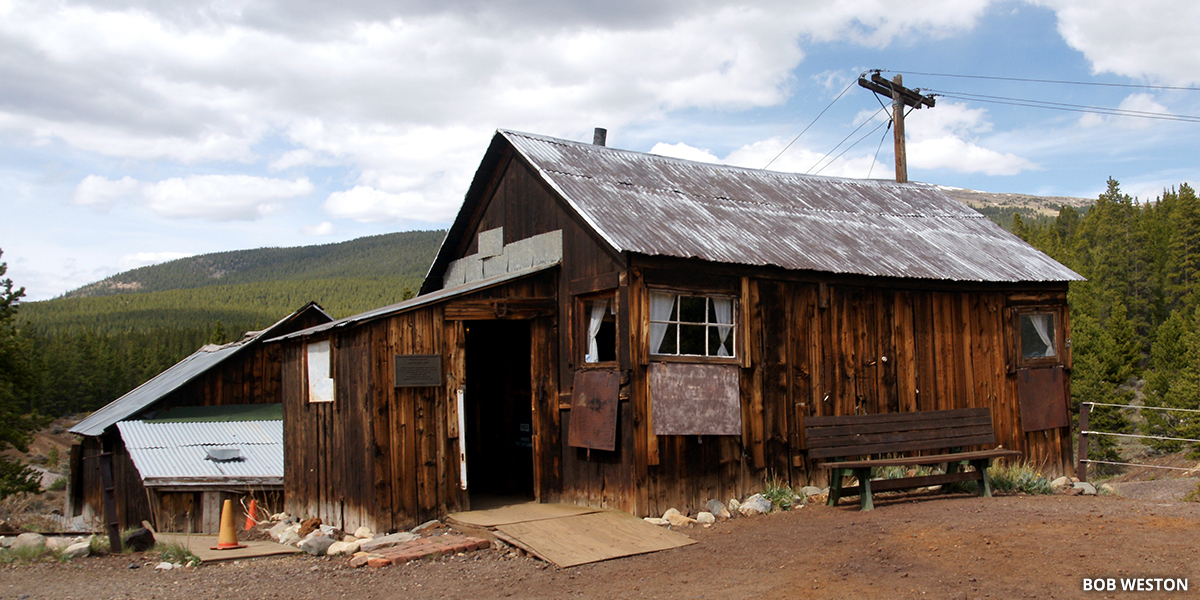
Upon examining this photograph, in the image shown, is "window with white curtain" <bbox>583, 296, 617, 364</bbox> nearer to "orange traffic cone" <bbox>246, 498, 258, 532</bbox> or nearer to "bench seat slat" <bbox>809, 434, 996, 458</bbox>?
"bench seat slat" <bbox>809, 434, 996, 458</bbox>

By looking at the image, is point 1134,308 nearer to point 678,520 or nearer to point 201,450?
point 678,520

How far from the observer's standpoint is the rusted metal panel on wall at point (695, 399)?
9945 millimetres

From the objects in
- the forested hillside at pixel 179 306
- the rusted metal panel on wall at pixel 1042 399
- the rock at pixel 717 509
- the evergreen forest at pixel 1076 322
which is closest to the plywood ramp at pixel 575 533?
the rock at pixel 717 509

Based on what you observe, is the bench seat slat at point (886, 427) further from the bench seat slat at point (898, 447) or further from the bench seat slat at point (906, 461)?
the bench seat slat at point (906, 461)

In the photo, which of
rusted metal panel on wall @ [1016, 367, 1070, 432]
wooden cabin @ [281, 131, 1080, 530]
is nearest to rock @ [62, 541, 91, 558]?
wooden cabin @ [281, 131, 1080, 530]

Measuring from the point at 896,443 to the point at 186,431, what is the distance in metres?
12.9

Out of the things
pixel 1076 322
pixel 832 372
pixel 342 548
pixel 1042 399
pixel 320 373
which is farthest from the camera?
pixel 1076 322

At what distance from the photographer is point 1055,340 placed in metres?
13.4

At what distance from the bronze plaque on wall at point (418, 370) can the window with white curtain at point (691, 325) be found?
2.66 metres

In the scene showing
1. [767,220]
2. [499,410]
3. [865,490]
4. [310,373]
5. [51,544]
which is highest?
[767,220]

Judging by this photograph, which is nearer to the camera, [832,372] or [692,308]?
[692,308]

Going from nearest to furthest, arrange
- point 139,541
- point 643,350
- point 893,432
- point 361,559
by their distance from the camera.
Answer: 1. point 361,559
2. point 643,350
3. point 139,541
4. point 893,432

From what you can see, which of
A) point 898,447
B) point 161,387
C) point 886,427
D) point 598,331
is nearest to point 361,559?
point 598,331

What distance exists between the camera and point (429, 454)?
34.1 ft
